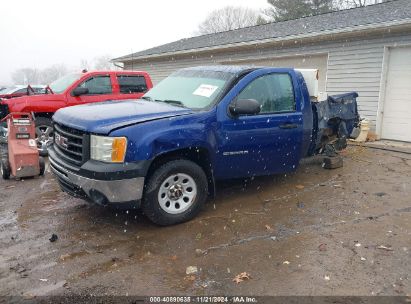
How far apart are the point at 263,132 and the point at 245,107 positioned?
56 centimetres

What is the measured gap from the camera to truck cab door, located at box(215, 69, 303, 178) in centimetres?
496

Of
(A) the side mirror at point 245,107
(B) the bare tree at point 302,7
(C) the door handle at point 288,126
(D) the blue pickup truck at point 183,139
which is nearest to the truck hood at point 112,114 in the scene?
(D) the blue pickup truck at point 183,139

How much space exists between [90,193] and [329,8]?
34.5 meters

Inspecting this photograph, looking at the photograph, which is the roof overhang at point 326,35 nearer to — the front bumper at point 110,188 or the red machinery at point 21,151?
the front bumper at point 110,188

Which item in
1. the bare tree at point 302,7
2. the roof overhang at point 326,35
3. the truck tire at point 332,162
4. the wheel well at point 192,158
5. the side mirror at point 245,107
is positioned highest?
the bare tree at point 302,7

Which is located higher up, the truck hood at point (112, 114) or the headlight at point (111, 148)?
the truck hood at point (112, 114)

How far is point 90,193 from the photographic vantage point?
13.8ft

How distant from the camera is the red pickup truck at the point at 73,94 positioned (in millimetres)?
8773

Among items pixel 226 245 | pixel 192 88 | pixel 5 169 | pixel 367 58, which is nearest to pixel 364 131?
pixel 367 58

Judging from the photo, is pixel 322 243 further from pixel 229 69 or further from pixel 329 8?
pixel 329 8

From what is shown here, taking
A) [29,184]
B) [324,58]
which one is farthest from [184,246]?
[324,58]

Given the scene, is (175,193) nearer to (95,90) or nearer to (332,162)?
(332,162)

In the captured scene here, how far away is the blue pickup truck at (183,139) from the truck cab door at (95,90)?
383 cm

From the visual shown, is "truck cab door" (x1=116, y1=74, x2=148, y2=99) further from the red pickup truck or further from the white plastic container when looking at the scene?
the white plastic container
